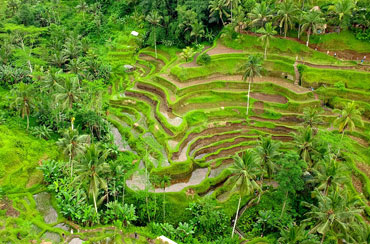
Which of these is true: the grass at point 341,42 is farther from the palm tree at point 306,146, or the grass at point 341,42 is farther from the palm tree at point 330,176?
the palm tree at point 330,176

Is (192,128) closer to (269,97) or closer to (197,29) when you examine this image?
(269,97)

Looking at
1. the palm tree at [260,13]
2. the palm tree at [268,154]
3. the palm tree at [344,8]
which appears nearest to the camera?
the palm tree at [268,154]

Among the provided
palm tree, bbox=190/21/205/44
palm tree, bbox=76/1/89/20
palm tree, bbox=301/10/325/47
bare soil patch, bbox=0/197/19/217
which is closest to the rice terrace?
bare soil patch, bbox=0/197/19/217

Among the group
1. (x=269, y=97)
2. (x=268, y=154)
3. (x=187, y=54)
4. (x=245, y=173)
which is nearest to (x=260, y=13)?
(x=187, y=54)

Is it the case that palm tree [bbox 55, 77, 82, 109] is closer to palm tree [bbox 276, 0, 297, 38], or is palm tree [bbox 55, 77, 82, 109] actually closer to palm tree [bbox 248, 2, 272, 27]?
palm tree [bbox 248, 2, 272, 27]

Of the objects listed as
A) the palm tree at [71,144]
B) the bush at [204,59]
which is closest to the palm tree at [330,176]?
the palm tree at [71,144]
